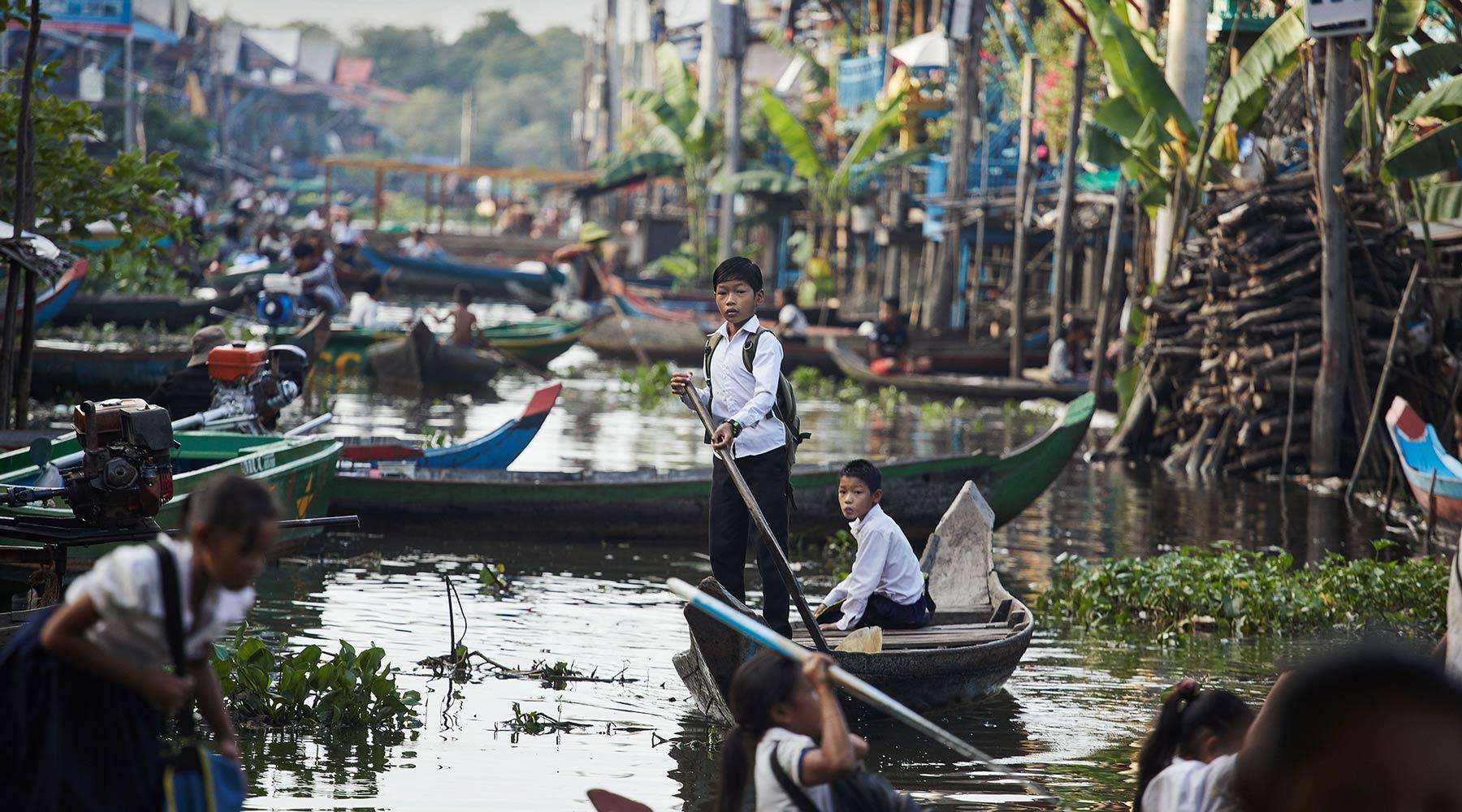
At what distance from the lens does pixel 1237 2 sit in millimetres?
15727

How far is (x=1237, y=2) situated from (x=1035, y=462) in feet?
21.4

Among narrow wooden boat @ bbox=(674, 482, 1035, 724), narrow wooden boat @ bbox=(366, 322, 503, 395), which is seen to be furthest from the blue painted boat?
narrow wooden boat @ bbox=(674, 482, 1035, 724)

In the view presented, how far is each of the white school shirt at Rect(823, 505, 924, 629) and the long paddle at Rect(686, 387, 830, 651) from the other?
46cm

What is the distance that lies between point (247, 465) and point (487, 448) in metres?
3.11

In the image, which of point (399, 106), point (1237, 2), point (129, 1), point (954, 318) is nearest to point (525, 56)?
point (399, 106)

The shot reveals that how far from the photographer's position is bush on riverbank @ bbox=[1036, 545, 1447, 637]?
9117 millimetres

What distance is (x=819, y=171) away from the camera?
28188 millimetres

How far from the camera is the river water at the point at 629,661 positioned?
6.11 metres

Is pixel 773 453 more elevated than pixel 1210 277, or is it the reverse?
pixel 1210 277

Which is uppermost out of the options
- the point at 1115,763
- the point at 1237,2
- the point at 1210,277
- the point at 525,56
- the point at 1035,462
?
the point at 525,56

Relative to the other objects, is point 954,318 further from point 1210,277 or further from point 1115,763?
point 1115,763

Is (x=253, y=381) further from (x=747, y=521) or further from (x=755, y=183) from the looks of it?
(x=755, y=183)

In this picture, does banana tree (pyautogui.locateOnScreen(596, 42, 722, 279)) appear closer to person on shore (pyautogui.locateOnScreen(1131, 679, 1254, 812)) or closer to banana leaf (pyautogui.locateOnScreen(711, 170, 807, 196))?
banana leaf (pyautogui.locateOnScreen(711, 170, 807, 196))

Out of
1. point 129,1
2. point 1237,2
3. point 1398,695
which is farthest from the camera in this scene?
point 129,1
